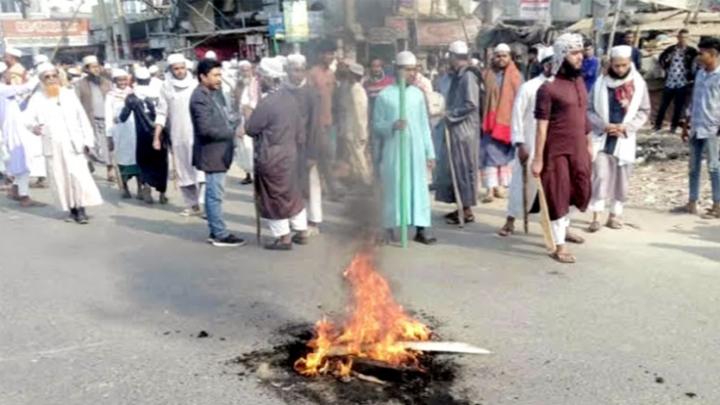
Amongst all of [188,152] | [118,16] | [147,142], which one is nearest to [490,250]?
[188,152]

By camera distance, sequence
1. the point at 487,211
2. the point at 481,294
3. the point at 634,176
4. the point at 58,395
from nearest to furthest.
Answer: the point at 58,395 < the point at 481,294 < the point at 487,211 < the point at 634,176

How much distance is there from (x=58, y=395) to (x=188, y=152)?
463 centimetres

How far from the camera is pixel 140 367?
4023 millimetres

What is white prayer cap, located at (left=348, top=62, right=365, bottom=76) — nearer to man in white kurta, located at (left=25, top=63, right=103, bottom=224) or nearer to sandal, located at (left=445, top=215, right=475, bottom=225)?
sandal, located at (left=445, top=215, right=475, bottom=225)

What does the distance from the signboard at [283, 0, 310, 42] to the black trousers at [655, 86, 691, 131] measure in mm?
8758

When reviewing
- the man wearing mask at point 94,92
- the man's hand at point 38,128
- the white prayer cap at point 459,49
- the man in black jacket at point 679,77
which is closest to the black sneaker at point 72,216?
the man's hand at point 38,128

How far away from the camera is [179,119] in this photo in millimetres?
7977

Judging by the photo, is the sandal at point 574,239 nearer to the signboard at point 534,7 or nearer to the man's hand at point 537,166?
the man's hand at point 537,166

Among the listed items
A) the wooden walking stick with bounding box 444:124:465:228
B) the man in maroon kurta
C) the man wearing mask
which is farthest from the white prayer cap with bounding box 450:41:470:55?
the man wearing mask

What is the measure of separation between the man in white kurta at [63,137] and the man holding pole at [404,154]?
349 cm

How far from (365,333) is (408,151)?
2808 millimetres

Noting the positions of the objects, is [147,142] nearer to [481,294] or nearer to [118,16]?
[481,294]

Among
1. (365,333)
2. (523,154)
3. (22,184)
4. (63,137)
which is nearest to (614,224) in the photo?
(523,154)

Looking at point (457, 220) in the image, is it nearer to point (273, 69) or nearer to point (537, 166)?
point (537, 166)
